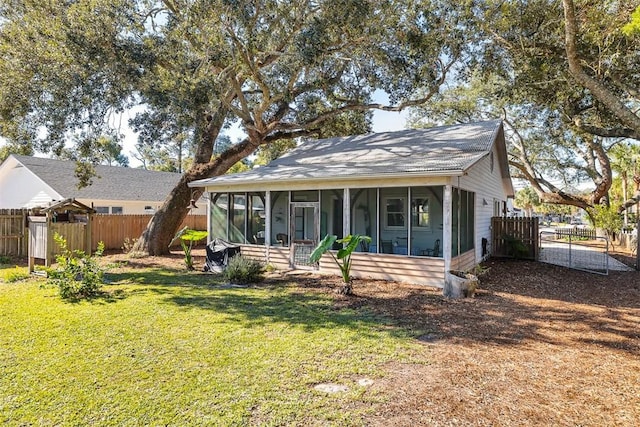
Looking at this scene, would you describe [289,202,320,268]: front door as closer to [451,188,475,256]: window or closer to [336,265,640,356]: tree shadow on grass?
[336,265,640,356]: tree shadow on grass

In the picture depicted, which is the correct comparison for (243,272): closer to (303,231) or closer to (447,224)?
(303,231)

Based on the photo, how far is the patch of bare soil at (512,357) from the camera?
3361 mm

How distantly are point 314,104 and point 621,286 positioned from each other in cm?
1187

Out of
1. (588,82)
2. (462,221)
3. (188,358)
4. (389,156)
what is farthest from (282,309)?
(588,82)

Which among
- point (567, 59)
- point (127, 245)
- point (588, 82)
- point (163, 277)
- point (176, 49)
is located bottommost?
point (163, 277)

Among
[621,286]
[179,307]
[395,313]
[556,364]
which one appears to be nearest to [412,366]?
[556,364]

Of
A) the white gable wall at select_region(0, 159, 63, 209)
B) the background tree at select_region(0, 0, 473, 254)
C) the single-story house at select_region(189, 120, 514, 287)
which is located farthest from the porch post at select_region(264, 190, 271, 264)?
the white gable wall at select_region(0, 159, 63, 209)

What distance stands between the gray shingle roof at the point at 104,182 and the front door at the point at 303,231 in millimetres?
12513

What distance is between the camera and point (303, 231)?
456 inches

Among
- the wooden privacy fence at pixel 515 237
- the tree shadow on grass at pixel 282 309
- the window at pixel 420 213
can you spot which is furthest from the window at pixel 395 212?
the wooden privacy fence at pixel 515 237

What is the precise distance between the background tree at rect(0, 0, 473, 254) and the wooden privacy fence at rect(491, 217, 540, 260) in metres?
6.09

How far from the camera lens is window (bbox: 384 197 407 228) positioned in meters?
10.1

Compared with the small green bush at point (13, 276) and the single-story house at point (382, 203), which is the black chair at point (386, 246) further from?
the small green bush at point (13, 276)

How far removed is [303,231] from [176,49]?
21.7ft
